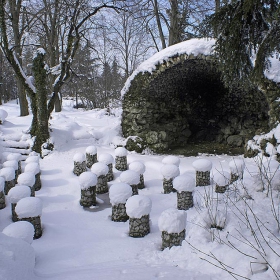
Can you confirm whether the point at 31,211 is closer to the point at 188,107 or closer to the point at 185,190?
the point at 185,190

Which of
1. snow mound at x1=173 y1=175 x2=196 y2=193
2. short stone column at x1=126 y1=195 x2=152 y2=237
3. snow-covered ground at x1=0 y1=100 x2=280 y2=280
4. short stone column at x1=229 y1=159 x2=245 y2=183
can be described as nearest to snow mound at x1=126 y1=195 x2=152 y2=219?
short stone column at x1=126 y1=195 x2=152 y2=237

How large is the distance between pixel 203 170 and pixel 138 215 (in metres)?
2.01

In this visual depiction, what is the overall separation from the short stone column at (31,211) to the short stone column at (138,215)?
1.23 metres

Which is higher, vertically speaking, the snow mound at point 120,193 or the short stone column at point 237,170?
the short stone column at point 237,170

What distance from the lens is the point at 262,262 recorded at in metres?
2.29

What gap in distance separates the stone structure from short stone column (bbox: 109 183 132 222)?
4.37m

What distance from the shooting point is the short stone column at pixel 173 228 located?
2973 millimetres

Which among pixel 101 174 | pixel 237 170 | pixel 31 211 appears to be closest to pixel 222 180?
pixel 237 170

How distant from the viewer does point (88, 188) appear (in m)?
4.61

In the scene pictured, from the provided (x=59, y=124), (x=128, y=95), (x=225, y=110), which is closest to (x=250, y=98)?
(x=225, y=110)

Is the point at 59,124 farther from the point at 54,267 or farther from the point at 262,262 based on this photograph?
the point at 262,262

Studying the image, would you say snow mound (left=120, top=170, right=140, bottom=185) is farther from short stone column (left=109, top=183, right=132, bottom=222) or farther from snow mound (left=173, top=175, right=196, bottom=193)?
snow mound (left=173, top=175, right=196, bottom=193)

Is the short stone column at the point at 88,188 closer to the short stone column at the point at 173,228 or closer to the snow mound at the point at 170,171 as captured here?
the snow mound at the point at 170,171

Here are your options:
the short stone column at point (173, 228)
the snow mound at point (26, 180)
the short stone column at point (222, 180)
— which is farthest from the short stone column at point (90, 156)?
the short stone column at point (173, 228)
